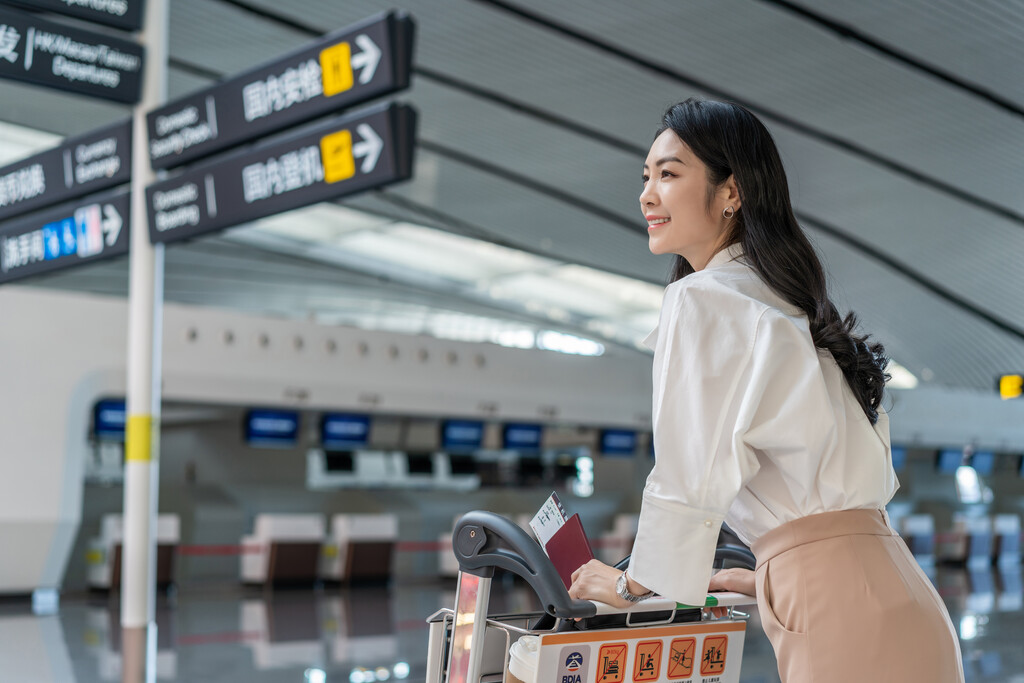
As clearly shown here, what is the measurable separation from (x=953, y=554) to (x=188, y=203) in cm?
1961

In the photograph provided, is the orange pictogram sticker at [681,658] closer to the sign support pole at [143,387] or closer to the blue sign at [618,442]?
the sign support pole at [143,387]

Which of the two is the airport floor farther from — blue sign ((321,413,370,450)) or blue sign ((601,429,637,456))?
blue sign ((601,429,637,456))

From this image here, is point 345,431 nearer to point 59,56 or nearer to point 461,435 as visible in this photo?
point 461,435

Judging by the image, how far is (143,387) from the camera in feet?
29.0

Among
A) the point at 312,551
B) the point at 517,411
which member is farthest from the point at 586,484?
the point at 312,551

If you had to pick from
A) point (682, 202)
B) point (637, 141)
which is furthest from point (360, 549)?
point (682, 202)

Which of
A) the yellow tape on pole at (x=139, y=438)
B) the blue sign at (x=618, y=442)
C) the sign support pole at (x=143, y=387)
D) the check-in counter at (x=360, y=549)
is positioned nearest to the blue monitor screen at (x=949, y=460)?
the blue sign at (x=618, y=442)

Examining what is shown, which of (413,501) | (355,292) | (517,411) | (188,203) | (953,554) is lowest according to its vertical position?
(953,554)

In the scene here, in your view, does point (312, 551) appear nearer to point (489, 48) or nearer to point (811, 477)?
point (489, 48)

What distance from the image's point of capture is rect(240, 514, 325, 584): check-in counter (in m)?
15.1

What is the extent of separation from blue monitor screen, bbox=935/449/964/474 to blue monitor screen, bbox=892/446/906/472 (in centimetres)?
99

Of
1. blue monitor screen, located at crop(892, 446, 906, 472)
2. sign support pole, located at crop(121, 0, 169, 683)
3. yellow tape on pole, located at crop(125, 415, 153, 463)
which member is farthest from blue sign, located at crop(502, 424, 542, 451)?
yellow tape on pole, located at crop(125, 415, 153, 463)

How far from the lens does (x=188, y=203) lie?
25.4 feet

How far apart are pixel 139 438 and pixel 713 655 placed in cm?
738
